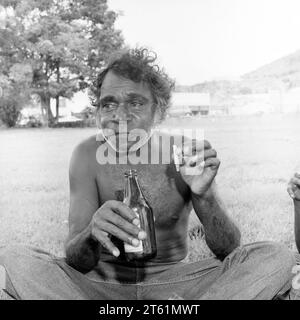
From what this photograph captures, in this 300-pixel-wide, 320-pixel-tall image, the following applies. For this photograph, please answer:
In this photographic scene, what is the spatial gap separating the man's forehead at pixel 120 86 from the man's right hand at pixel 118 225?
0.62 meters

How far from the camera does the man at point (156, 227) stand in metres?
1.62

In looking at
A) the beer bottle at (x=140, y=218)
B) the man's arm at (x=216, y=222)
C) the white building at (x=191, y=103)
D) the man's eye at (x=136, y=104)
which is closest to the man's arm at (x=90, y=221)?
the beer bottle at (x=140, y=218)

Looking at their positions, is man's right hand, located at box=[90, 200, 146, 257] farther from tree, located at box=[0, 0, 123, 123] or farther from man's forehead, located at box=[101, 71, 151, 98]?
tree, located at box=[0, 0, 123, 123]

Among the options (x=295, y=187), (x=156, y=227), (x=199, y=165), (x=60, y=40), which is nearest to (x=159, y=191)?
(x=156, y=227)

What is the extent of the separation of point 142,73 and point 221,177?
2.80 ft

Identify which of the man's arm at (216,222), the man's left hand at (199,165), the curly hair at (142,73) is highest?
the curly hair at (142,73)

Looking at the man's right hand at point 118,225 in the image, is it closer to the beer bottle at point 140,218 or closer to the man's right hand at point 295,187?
the beer bottle at point 140,218

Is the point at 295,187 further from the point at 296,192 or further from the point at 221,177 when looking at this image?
the point at 221,177

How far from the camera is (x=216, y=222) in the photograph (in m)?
1.73

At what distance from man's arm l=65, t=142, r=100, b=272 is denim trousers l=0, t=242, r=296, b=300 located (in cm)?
8

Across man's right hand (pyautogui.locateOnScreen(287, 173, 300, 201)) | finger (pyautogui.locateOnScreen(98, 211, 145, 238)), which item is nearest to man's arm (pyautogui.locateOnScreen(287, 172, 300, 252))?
man's right hand (pyautogui.locateOnScreen(287, 173, 300, 201))

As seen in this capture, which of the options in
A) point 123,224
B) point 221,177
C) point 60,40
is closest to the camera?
point 123,224

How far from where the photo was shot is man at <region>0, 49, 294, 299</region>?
1.62 metres

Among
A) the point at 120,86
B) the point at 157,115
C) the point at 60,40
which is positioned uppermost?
the point at 60,40
